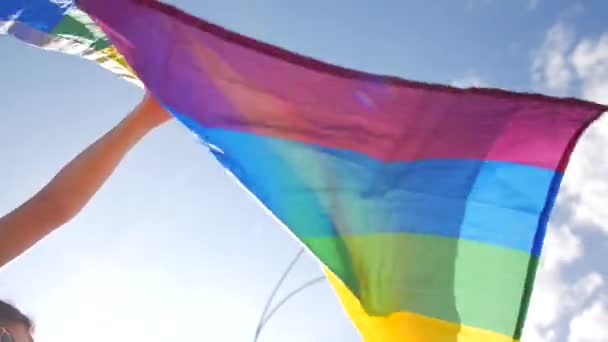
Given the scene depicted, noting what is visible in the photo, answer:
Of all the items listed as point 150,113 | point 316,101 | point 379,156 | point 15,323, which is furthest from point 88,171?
point 379,156

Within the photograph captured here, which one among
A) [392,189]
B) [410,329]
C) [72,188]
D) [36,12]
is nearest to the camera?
[72,188]

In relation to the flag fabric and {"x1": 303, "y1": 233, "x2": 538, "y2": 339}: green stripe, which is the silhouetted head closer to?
the flag fabric

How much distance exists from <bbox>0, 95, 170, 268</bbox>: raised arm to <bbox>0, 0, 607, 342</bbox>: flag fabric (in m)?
0.24

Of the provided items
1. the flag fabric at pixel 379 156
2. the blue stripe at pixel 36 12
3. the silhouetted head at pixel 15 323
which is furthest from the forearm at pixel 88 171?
the blue stripe at pixel 36 12

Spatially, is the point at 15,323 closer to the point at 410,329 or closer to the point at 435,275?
the point at 410,329

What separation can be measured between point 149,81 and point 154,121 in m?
0.23

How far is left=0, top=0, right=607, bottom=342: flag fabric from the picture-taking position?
3.26 m

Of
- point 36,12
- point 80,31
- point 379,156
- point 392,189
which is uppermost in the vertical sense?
point 36,12

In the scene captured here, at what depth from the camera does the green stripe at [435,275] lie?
125 inches

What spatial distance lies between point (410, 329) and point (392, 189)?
759 millimetres

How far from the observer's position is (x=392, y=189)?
135 inches

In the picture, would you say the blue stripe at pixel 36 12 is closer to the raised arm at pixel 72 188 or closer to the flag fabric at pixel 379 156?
the flag fabric at pixel 379 156

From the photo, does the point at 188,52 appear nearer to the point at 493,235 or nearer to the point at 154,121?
the point at 154,121

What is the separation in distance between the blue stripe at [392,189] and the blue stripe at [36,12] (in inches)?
66.2
